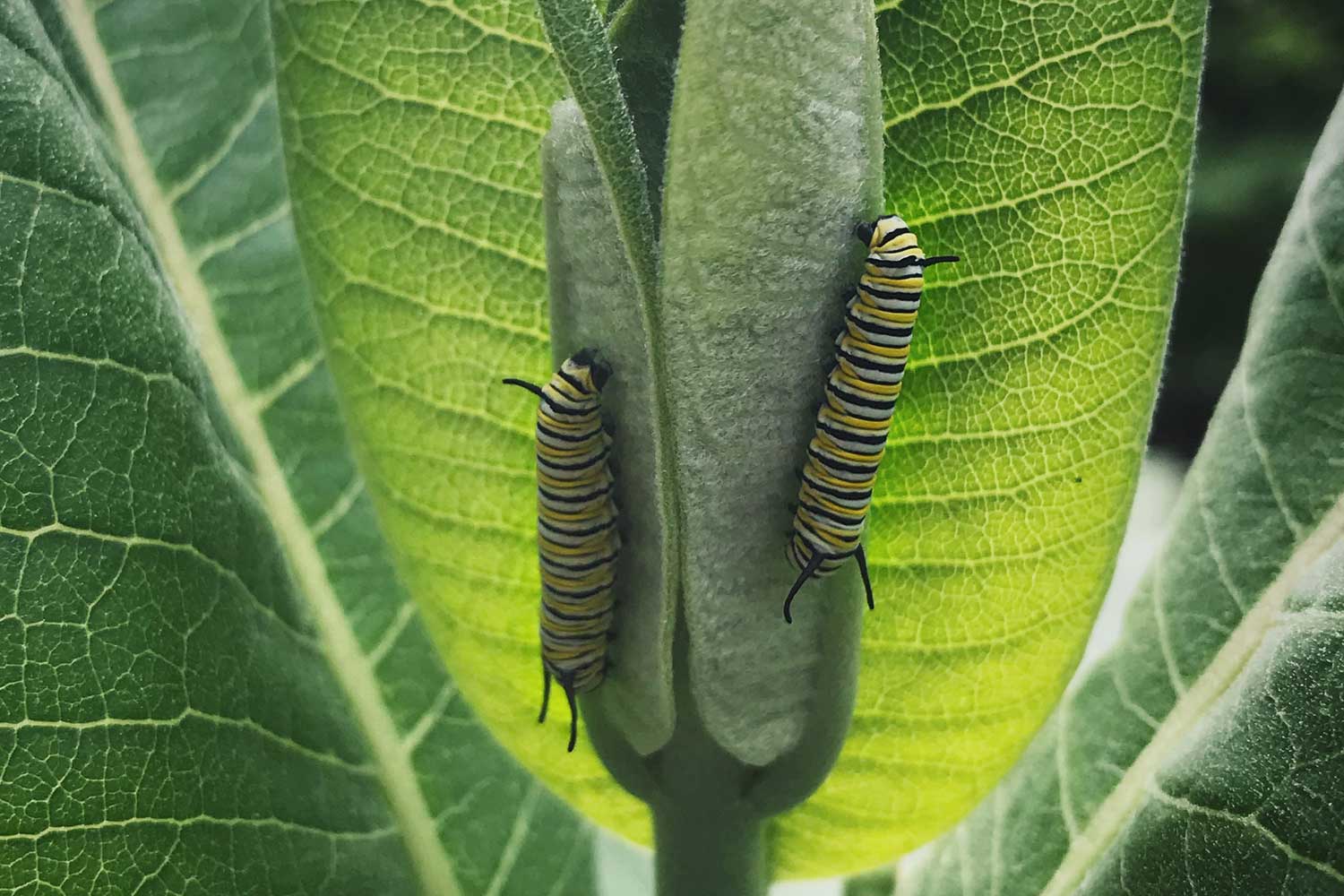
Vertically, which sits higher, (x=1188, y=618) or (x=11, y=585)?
(x=11, y=585)

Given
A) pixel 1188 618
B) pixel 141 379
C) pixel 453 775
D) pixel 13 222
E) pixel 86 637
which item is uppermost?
pixel 13 222

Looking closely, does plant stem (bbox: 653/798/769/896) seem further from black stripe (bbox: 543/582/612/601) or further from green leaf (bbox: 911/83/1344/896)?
green leaf (bbox: 911/83/1344/896)

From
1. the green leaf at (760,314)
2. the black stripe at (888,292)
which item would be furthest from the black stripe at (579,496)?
the black stripe at (888,292)

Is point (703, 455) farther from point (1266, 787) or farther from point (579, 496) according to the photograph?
point (1266, 787)

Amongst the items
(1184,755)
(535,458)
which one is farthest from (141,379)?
(1184,755)

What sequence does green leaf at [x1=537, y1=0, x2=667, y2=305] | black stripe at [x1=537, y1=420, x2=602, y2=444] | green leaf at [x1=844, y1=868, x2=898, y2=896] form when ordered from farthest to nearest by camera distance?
green leaf at [x1=844, y1=868, x2=898, y2=896] < black stripe at [x1=537, y1=420, x2=602, y2=444] < green leaf at [x1=537, y1=0, x2=667, y2=305]

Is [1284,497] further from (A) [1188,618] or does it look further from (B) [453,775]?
(B) [453,775]

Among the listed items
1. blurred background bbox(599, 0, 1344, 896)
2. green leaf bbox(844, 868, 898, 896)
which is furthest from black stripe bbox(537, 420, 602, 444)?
blurred background bbox(599, 0, 1344, 896)
